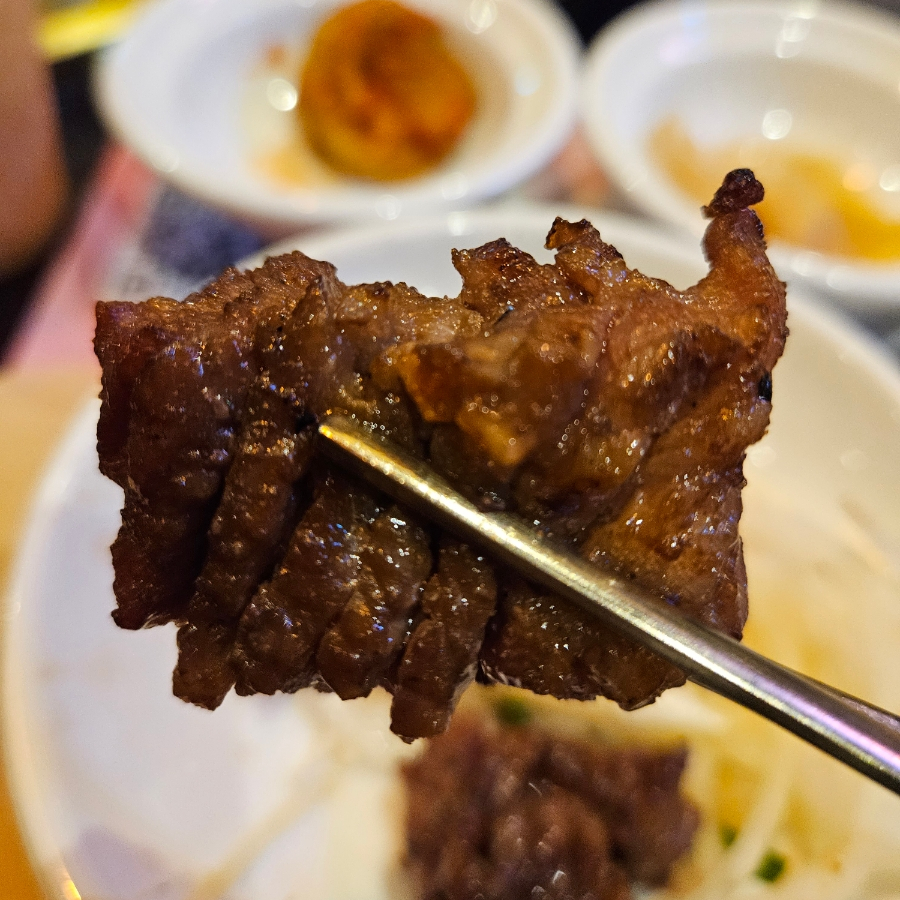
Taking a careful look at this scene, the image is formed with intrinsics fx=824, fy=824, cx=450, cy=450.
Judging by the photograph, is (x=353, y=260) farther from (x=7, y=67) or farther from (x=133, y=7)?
(x=133, y=7)

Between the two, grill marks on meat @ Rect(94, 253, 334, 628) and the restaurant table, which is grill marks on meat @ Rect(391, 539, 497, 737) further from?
the restaurant table

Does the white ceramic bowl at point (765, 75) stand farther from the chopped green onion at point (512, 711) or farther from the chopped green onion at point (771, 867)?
the chopped green onion at point (771, 867)

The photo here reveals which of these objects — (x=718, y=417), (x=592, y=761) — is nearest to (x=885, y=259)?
(x=592, y=761)

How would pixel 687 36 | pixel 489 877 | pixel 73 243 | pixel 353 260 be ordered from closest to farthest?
pixel 489 877 < pixel 353 260 < pixel 73 243 < pixel 687 36

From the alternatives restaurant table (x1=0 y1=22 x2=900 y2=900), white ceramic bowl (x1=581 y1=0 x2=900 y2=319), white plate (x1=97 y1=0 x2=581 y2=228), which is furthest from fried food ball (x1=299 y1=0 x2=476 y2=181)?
white ceramic bowl (x1=581 y1=0 x2=900 y2=319)

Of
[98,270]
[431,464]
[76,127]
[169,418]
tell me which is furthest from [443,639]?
[76,127]

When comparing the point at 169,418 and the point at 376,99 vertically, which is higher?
the point at 169,418

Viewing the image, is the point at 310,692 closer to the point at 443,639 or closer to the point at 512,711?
the point at 512,711
